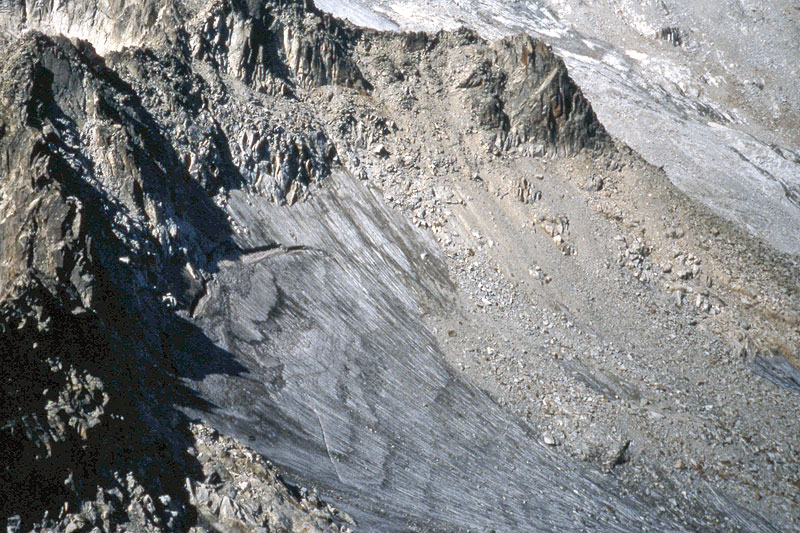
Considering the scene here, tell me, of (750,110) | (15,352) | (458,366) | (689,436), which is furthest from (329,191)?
(750,110)

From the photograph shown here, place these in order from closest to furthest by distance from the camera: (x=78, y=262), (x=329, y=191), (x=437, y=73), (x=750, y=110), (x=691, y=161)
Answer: (x=78, y=262) → (x=329, y=191) → (x=437, y=73) → (x=691, y=161) → (x=750, y=110)

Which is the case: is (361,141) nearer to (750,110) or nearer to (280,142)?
(280,142)

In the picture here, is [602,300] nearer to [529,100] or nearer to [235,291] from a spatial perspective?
[529,100]

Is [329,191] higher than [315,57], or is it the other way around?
[315,57]

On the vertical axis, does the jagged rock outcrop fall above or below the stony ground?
above

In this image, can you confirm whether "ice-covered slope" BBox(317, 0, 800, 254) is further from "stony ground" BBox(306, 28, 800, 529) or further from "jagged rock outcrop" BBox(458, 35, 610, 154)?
"jagged rock outcrop" BBox(458, 35, 610, 154)

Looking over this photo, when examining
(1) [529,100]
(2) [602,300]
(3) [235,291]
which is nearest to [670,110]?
(1) [529,100]

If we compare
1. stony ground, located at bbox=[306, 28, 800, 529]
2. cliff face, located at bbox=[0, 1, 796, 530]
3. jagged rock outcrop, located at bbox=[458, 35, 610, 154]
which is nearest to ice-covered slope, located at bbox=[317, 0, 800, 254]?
stony ground, located at bbox=[306, 28, 800, 529]
